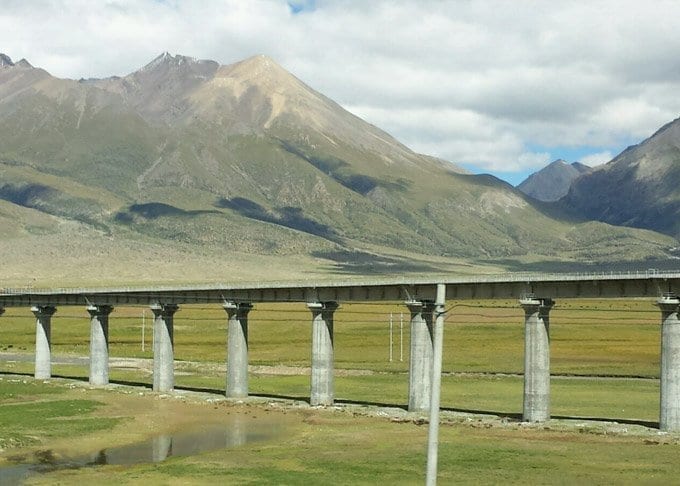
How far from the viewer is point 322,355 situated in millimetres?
93125

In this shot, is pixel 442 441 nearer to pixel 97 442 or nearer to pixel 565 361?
pixel 97 442

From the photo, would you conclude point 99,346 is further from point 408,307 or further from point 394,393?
point 408,307

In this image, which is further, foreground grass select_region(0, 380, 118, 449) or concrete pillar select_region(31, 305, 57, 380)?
concrete pillar select_region(31, 305, 57, 380)

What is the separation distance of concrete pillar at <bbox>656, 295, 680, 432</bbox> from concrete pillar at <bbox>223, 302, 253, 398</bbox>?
39359 millimetres

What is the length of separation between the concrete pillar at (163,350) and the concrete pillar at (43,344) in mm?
16804

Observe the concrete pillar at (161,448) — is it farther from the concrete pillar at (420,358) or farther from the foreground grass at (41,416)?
the concrete pillar at (420,358)

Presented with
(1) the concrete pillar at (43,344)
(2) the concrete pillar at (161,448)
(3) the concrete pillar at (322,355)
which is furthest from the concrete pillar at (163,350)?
(2) the concrete pillar at (161,448)

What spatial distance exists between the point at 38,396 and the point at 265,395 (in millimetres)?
20906

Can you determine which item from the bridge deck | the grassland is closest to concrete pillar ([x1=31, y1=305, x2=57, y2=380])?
the bridge deck

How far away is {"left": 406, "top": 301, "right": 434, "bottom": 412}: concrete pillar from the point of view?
286 ft

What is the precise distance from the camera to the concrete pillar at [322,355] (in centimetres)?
9194

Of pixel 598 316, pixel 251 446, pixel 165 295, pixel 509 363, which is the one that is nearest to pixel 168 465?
pixel 251 446

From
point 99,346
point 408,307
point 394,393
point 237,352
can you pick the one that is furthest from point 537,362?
point 99,346

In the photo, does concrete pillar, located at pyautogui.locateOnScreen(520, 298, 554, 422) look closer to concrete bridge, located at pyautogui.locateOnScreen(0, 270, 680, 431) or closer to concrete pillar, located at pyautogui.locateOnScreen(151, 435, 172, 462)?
concrete bridge, located at pyautogui.locateOnScreen(0, 270, 680, 431)
